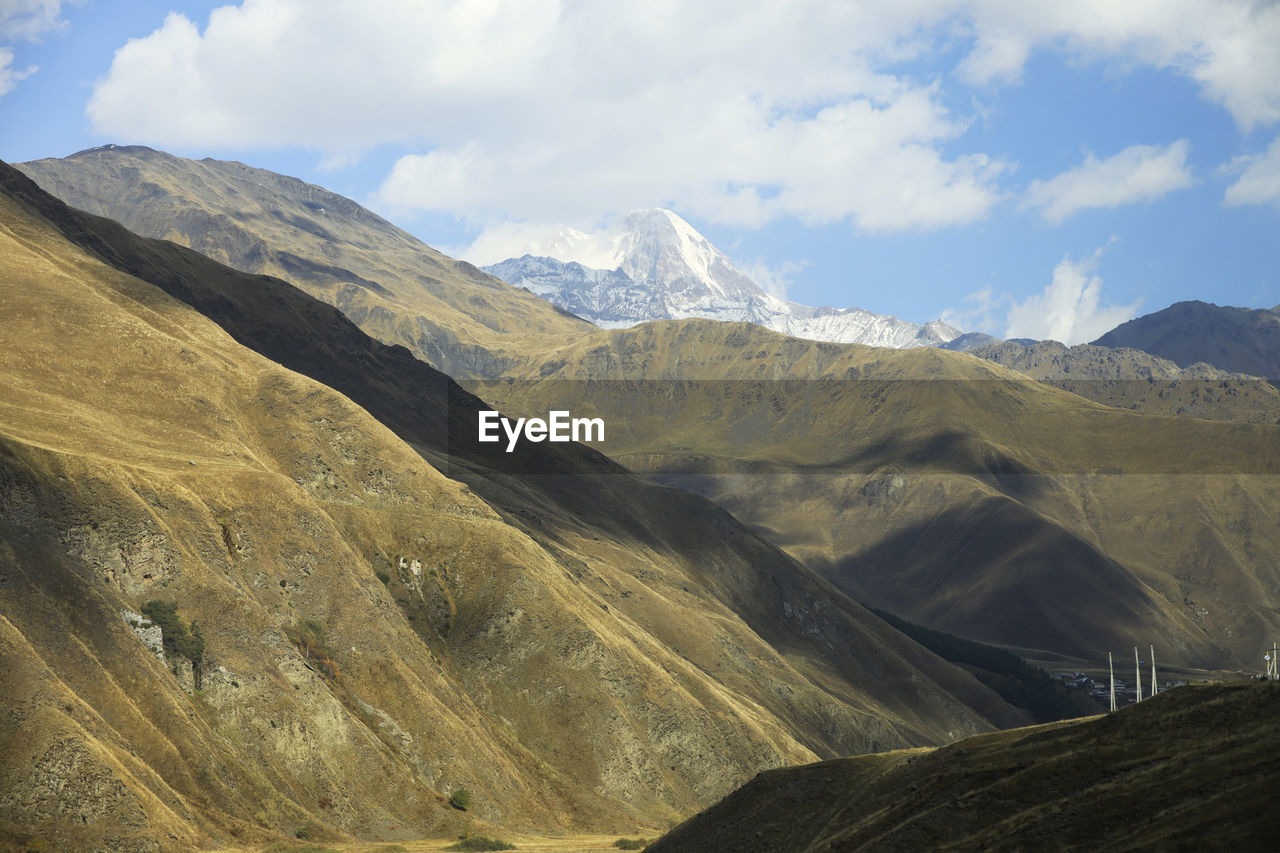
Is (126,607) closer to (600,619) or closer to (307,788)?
(307,788)

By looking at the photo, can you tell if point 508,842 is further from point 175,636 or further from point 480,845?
point 175,636

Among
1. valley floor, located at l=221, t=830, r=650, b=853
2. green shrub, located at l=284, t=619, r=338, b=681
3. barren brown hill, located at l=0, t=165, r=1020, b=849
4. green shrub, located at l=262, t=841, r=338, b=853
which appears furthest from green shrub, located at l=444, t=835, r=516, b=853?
green shrub, located at l=284, t=619, r=338, b=681

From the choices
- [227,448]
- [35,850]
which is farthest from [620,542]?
[35,850]

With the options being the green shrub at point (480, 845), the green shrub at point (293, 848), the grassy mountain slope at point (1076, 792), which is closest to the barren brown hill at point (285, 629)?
the green shrub at point (293, 848)

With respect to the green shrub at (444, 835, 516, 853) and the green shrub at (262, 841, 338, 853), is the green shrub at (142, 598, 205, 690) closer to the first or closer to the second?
the green shrub at (262, 841, 338, 853)

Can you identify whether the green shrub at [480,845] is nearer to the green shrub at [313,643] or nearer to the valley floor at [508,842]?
the valley floor at [508,842]

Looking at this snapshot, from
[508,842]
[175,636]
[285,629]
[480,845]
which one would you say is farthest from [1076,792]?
[285,629]
